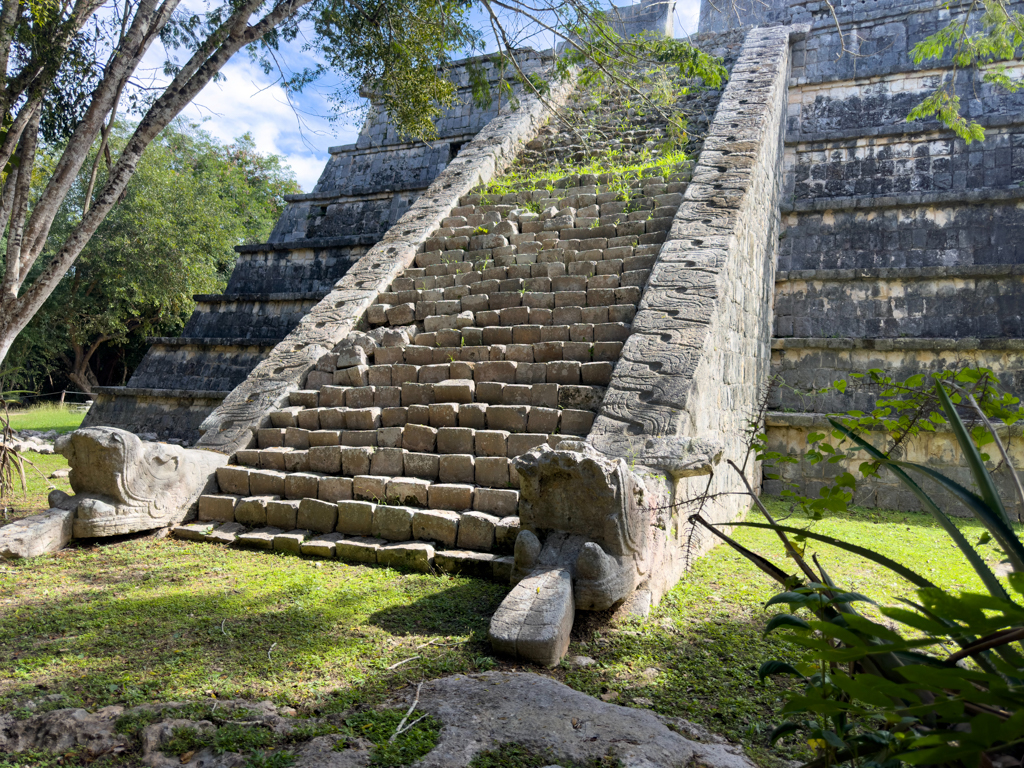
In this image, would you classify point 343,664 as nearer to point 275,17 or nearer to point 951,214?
point 275,17

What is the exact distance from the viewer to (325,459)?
5.76 m

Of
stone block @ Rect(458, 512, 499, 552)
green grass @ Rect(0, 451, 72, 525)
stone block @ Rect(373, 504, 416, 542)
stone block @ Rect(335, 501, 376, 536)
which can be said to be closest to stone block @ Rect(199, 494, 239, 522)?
stone block @ Rect(335, 501, 376, 536)

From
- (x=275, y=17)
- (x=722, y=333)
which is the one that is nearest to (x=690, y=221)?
(x=722, y=333)

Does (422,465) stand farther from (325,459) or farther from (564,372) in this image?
(564,372)

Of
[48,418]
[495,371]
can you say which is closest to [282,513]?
[495,371]

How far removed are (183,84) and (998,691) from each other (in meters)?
6.78

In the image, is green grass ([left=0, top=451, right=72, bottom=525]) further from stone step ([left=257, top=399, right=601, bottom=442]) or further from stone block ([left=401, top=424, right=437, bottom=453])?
stone block ([left=401, top=424, right=437, bottom=453])

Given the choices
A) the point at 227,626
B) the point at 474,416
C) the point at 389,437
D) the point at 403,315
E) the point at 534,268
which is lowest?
the point at 227,626

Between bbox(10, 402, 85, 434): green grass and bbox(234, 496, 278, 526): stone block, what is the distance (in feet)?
35.2

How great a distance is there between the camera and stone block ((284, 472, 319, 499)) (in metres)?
5.53

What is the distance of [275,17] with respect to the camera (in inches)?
233

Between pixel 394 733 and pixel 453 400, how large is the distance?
11.9 ft

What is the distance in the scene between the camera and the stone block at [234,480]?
5.79 metres

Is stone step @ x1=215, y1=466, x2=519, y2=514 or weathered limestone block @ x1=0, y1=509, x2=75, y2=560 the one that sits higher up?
stone step @ x1=215, y1=466, x2=519, y2=514
